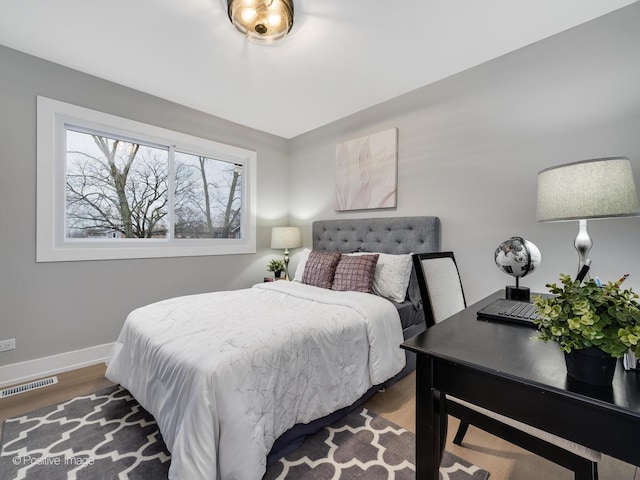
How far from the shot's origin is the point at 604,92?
71.8 inches

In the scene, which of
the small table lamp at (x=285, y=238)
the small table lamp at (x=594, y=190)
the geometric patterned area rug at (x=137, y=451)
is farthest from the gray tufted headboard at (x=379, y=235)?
the geometric patterned area rug at (x=137, y=451)

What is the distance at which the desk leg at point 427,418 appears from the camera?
867mm

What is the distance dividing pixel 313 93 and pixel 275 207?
1.66m

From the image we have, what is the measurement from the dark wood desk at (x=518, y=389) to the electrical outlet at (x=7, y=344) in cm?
300

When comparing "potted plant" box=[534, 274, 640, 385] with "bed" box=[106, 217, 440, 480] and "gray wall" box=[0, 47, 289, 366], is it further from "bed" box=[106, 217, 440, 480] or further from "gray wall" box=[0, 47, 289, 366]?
"gray wall" box=[0, 47, 289, 366]

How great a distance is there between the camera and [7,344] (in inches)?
84.5

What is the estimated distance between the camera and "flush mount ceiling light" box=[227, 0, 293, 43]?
165 centimetres

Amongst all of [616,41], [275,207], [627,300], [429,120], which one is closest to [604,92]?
[616,41]

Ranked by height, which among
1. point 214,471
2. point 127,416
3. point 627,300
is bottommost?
point 127,416

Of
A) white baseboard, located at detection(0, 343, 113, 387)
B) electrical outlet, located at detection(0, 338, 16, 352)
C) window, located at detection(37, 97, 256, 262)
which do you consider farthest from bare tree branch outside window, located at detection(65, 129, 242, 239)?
white baseboard, located at detection(0, 343, 113, 387)

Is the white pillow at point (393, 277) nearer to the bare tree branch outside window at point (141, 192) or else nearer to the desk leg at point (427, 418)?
the desk leg at point (427, 418)

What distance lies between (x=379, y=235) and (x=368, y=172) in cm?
73

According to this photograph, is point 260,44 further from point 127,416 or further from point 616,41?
point 127,416

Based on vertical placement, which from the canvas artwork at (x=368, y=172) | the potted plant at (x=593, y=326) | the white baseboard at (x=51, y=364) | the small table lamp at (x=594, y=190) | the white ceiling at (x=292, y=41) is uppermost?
the white ceiling at (x=292, y=41)
